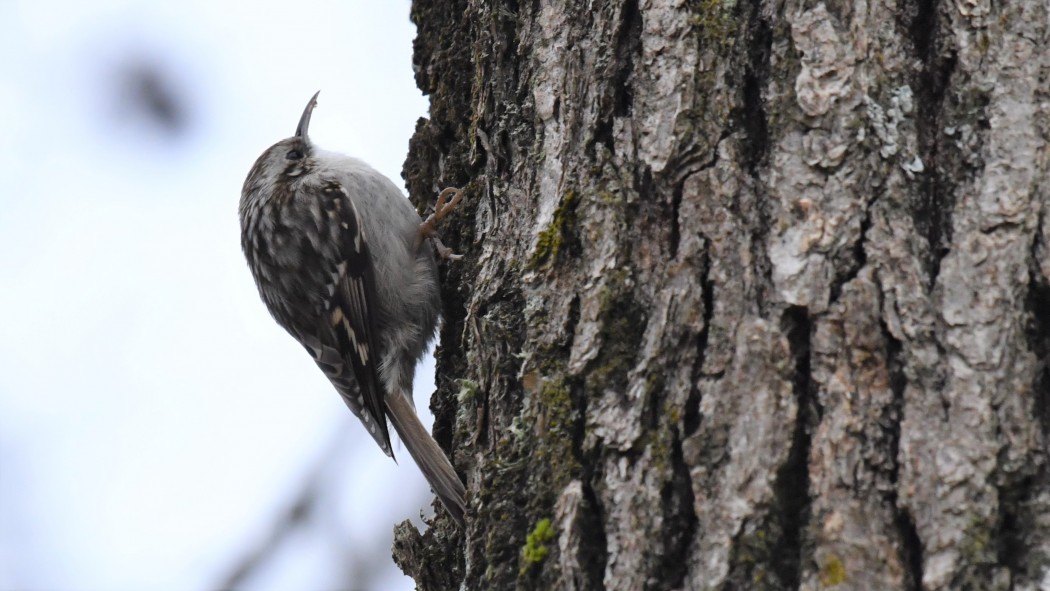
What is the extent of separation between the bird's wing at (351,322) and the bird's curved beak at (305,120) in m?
0.59

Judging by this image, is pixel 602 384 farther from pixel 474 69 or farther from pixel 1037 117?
pixel 474 69

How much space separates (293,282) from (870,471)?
2.57 metres

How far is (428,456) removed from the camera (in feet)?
8.28

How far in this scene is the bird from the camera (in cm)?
317

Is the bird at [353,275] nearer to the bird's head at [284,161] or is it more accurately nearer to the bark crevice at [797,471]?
the bird's head at [284,161]

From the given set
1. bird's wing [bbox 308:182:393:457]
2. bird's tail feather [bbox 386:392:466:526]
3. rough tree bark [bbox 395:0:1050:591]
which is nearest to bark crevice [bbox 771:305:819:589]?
rough tree bark [bbox 395:0:1050:591]

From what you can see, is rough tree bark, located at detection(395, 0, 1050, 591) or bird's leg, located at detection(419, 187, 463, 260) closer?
rough tree bark, located at detection(395, 0, 1050, 591)

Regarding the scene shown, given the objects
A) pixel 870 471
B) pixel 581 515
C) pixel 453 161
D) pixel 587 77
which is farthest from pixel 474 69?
pixel 870 471

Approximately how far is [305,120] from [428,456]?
1965 mm

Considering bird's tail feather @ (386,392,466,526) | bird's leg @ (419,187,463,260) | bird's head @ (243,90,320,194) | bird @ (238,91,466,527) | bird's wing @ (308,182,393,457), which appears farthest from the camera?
bird's head @ (243,90,320,194)

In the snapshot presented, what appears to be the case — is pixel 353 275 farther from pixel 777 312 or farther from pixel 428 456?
pixel 777 312

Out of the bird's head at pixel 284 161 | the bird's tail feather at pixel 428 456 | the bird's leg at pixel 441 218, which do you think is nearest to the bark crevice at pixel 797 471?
the bird's tail feather at pixel 428 456

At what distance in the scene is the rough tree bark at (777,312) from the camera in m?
1.36

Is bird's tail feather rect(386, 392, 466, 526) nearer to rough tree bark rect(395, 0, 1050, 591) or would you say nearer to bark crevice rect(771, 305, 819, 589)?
rough tree bark rect(395, 0, 1050, 591)
